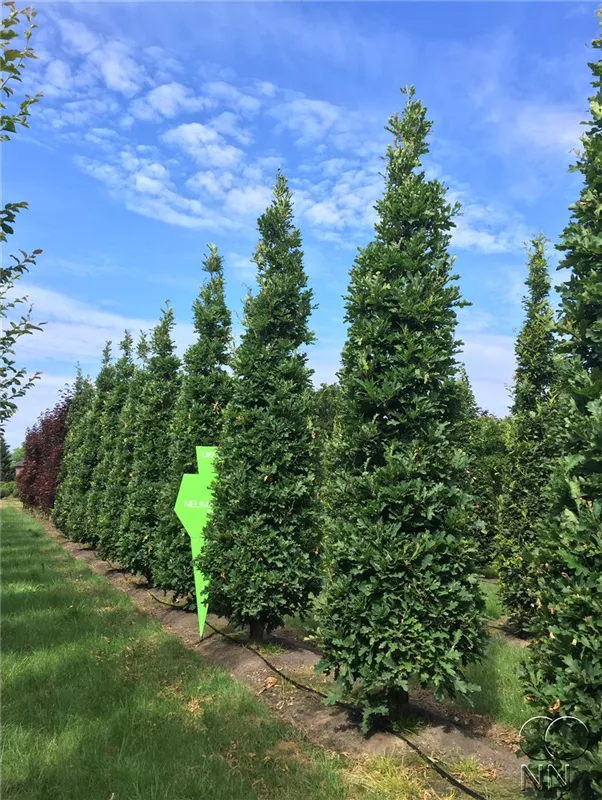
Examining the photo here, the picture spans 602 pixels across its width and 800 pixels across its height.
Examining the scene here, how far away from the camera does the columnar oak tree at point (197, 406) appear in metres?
10.2

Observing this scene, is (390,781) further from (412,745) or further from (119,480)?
(119,480)

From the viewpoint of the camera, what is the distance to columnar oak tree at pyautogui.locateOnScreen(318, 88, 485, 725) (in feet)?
15.2

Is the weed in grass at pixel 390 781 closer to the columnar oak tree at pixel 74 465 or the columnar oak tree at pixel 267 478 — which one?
the columnar oak tree at pixel 267 478

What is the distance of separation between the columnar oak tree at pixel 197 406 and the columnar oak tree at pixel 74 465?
32.7 ft

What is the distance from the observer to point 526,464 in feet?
33.3

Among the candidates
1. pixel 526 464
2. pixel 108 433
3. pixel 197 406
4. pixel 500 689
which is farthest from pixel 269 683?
pixel 108 433

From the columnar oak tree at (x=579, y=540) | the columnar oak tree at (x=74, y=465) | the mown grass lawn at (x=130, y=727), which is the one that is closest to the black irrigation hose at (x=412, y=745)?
the mown grass lawn at (x=130, y=727)

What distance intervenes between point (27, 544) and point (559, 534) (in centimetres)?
1934

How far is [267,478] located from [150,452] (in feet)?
20.4

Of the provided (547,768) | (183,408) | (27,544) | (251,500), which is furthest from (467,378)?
(547,768)

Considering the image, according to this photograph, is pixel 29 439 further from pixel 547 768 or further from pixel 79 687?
pixel 547 768

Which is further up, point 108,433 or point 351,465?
point 108,433

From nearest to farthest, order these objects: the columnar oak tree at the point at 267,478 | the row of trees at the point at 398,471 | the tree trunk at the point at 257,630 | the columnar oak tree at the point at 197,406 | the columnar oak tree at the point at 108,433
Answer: the row of trees at the point at 398,471
the columnar oak tree at the point at 267,478
the tree trunk at the point at 257,630
the columnar oak tree at the point at 197,406
the columnar oak tree at the point at 108,433

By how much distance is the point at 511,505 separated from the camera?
10.2 m
